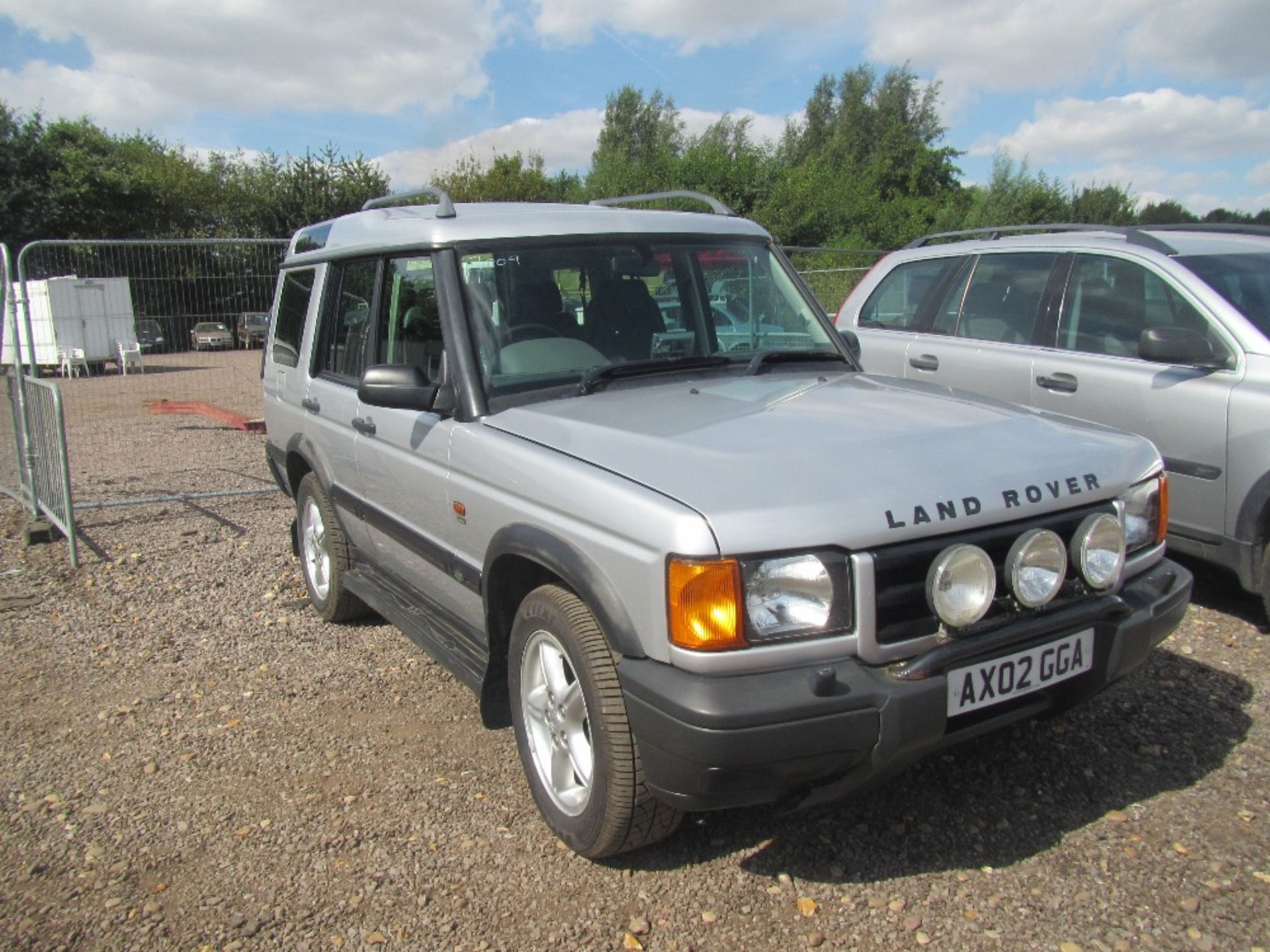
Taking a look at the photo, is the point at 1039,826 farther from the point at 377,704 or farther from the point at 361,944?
the point at 377,704

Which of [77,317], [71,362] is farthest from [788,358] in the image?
[71,362]

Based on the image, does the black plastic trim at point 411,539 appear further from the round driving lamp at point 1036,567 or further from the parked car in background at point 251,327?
the parked car in background at point 251,327

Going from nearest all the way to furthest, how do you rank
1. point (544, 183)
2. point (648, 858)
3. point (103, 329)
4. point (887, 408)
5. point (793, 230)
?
point (648, 858) < point (887, 408) < point (103, 329) < point (793, 230) < point (544, 183)

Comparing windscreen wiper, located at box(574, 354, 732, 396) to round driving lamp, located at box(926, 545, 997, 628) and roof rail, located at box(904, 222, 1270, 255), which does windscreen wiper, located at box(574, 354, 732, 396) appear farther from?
roof rail, located at box(904, 222, 1270, 255)

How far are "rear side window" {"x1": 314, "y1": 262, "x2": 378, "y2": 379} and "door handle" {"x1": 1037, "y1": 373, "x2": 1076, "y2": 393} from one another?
12.0 ft

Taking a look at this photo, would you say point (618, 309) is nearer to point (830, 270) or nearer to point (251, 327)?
point (251, 327)

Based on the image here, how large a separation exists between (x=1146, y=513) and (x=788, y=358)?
54.7 inches

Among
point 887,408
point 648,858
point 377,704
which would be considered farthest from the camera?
point 377,704

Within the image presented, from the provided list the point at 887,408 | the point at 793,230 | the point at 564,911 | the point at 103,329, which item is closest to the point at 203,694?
the point at 564,911

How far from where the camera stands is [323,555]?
17.3ft

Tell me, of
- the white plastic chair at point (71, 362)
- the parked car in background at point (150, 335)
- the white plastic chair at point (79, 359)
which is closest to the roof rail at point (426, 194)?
the parked car in background at point (150, 335)

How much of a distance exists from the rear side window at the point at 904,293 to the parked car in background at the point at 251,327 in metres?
4.85

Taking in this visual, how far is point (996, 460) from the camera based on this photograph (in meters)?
2.74

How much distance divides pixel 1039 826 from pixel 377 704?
2.64 meters
